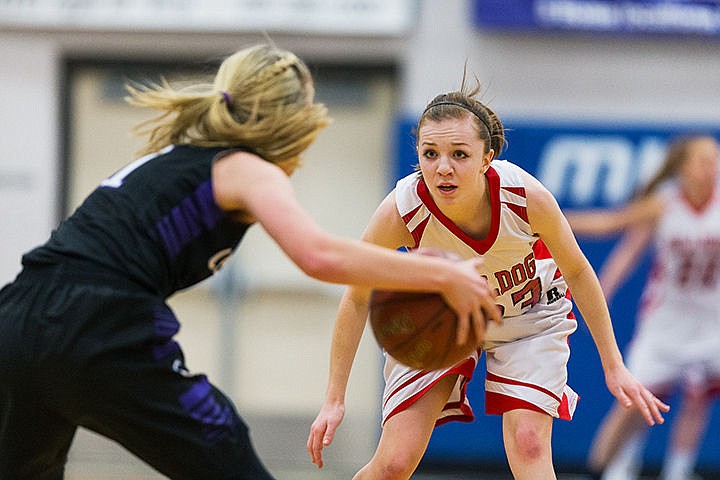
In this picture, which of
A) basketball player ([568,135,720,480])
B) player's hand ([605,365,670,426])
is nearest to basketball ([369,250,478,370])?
player's hand ([605,365,670,426])

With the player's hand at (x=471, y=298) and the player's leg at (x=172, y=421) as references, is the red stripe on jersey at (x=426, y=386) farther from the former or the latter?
the player's leg at (x=172, y=421)

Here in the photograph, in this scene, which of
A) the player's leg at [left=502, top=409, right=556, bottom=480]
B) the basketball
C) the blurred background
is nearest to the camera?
the basketball

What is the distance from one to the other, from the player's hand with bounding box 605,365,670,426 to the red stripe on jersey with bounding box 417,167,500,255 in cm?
64

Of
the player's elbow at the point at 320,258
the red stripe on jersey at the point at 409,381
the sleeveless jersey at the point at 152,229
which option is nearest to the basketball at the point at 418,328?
the player's elbow at the point at 320,258

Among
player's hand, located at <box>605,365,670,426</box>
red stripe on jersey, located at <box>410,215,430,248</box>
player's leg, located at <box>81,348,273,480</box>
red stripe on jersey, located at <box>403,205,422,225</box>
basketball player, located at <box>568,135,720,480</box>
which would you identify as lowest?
basketball player, located at <box>568,135,720,480</box>

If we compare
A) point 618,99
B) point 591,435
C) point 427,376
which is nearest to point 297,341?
point 591,435

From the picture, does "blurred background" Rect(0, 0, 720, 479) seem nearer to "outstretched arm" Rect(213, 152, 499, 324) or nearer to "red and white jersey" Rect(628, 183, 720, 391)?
"red and white jersey" Rect(628, 183, 720, 391)

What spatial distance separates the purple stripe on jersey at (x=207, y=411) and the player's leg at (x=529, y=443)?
1366 millimetres

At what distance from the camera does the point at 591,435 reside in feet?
27.3

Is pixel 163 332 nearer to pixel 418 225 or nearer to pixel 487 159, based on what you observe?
pixel 418 225

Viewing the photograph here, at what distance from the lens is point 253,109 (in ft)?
10.2

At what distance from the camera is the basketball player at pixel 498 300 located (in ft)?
12.7

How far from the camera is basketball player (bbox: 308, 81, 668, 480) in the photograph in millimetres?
3881

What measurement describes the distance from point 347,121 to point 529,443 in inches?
221
